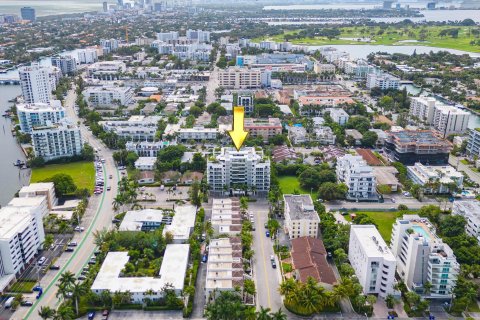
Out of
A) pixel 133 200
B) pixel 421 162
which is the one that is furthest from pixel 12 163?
pixel 421 162

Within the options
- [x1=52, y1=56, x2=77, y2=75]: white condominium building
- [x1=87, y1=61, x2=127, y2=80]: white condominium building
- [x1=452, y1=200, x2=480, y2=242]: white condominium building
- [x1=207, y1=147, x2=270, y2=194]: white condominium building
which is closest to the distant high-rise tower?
[x1=52, y1=56, x2=77, y2=75]: white condominium building

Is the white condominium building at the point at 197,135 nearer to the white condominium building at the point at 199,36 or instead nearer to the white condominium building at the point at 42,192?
the white condominium building at the point at 42,192

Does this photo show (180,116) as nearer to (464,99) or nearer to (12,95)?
(12,95)

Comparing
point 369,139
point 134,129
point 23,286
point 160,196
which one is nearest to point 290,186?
point 160,196

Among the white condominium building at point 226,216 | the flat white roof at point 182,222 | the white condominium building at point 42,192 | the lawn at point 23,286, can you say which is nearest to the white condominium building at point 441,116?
the white condominium building at point 226,216

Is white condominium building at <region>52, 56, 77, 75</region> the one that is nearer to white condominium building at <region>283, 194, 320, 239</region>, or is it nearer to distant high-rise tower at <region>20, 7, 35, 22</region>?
white condominium building at <region>283, 194, 320, 239</region>

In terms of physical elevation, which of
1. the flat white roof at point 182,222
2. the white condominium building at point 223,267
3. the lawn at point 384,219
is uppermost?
the white condominium building at point 223,267
